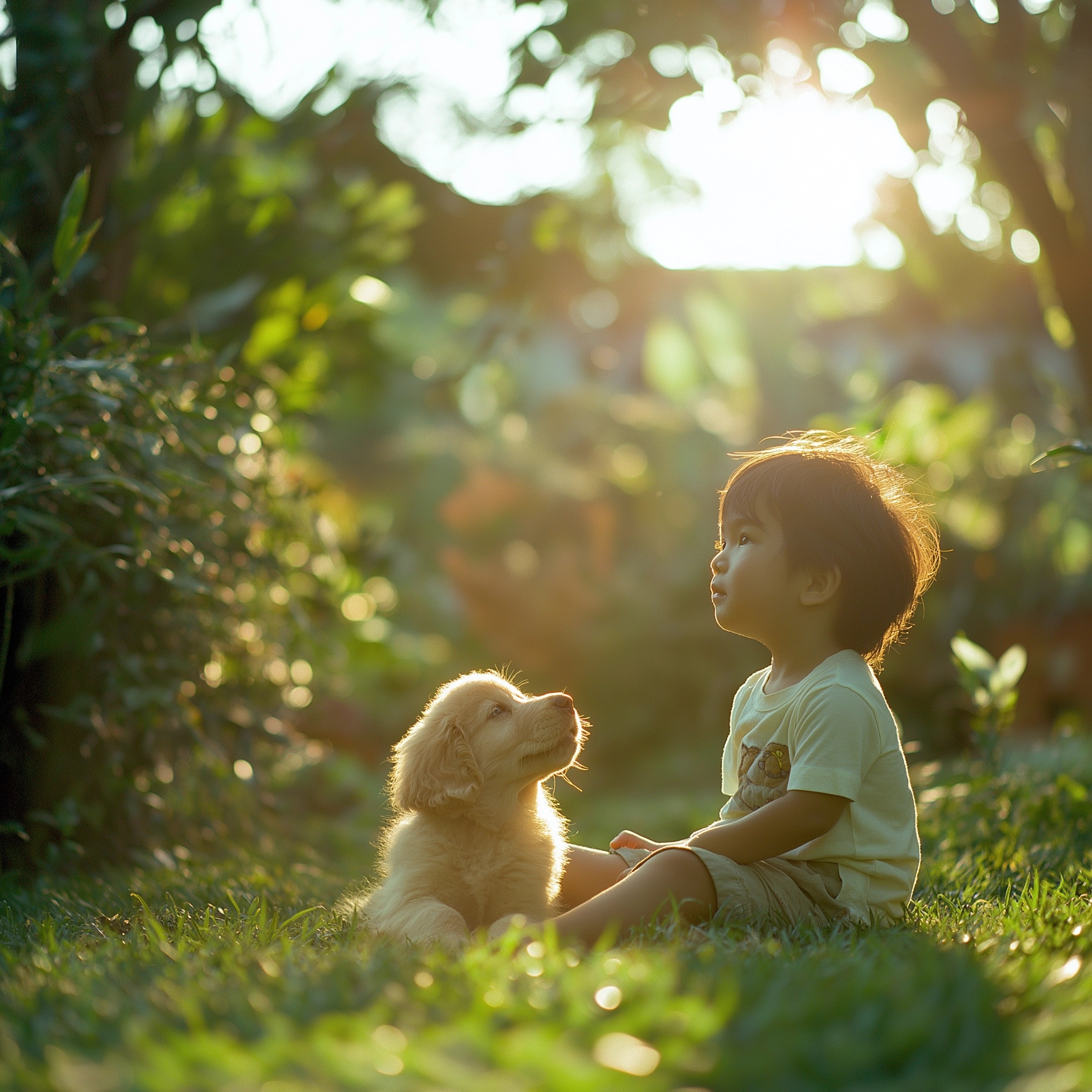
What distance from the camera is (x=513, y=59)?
441cm

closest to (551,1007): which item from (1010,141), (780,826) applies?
(780,826)

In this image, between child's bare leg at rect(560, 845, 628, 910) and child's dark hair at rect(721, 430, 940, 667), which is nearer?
child's dark hair at rect(721, 430, 940, 667)

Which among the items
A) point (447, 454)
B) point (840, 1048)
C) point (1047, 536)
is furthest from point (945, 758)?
point (447, 454)

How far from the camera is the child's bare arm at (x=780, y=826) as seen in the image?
2.13 metres

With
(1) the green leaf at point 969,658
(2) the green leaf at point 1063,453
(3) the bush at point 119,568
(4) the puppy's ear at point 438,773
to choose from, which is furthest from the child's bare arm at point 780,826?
(3) the bush at point 119,568

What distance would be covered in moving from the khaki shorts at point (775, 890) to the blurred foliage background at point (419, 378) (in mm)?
1105

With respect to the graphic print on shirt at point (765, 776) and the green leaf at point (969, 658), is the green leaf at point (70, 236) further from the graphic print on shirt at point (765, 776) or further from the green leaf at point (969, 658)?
the green leaf at point (969, 658)

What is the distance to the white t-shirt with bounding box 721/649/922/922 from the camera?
2.14 meters

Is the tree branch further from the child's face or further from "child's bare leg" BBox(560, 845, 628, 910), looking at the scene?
"child's bare leg" BBox(560, 845, 628, 910)

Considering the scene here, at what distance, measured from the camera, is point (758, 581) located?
7.75 ft

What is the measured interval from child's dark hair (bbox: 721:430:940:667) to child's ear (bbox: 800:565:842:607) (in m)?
0.01

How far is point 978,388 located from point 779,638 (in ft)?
22.4

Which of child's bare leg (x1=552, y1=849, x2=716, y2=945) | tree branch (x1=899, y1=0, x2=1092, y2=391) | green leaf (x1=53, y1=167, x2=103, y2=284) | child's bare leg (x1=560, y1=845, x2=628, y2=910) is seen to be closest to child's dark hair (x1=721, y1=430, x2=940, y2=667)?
child's bare leg (x1=552, y1=849, x2=716, y2=945)

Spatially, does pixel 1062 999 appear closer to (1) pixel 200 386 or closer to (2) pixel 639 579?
(1) pixel 200 386
